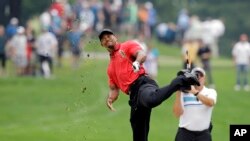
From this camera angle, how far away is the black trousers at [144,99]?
15.0m

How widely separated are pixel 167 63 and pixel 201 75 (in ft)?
104

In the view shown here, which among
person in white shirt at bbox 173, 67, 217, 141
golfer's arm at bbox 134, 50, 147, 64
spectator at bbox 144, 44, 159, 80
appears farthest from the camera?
spectator at bbox 144, 44, 159, 80

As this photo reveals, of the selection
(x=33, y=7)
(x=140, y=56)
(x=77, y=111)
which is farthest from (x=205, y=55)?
(x=140, y=56)

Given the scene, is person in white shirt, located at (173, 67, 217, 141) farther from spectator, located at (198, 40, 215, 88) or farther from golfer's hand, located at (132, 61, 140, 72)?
spectator, located at (198, 40, 215, 88)

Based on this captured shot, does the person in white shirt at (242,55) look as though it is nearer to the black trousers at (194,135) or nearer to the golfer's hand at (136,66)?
the black trousers at (194,135)

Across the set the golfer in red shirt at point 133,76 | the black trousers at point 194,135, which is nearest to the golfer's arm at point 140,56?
the golfer in red shirt at point 133,76

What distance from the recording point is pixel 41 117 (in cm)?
3048

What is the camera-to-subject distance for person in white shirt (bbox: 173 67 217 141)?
16.3 metres

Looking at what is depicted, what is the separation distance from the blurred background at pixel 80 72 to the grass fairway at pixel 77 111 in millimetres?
29

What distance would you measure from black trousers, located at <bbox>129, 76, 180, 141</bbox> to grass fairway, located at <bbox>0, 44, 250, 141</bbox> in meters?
7.80

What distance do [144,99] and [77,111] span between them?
660 inches

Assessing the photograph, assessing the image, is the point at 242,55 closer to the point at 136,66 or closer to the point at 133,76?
the point at 133,76

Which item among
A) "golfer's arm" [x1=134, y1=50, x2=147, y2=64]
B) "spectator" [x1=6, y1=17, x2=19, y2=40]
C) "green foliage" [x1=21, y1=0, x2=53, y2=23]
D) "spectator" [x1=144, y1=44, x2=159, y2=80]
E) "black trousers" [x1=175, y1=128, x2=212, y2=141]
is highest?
"green foliage" [x1=21, y1=0, x2=53, y2=23]

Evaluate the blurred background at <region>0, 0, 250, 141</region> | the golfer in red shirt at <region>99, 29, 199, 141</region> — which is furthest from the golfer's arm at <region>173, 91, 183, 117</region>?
the blurred background at <region>0, 0, 250, 141</region>
